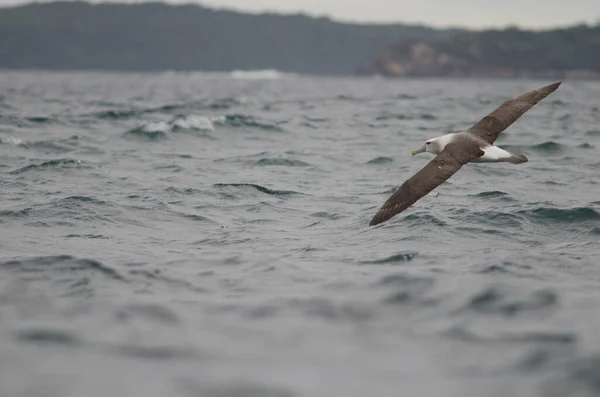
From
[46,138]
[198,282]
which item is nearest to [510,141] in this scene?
[46,138]

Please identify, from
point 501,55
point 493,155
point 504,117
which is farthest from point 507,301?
point 501,55

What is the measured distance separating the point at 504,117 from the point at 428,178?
7.60ft

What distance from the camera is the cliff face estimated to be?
486 feet

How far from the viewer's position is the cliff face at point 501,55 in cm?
14825

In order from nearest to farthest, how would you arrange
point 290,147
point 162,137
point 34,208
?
1. point 34,208
2. point 290,147
3. point 162,137

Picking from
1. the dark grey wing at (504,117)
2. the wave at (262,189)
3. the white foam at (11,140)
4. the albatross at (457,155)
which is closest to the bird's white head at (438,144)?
the albatross at (457,155)

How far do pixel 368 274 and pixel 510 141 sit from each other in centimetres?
1298

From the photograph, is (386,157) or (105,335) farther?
(386,157)

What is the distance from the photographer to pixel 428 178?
9.07 metres

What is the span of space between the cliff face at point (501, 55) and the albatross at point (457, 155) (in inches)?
5523

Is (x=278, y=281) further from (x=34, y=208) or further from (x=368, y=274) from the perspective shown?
(x=34, y=208)

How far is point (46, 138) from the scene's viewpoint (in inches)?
752

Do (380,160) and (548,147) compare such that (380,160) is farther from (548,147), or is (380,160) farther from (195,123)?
(195,123)

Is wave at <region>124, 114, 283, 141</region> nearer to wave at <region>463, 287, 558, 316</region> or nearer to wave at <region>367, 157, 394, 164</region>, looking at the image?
wave at <region>367, 157, 394, 164</region>
